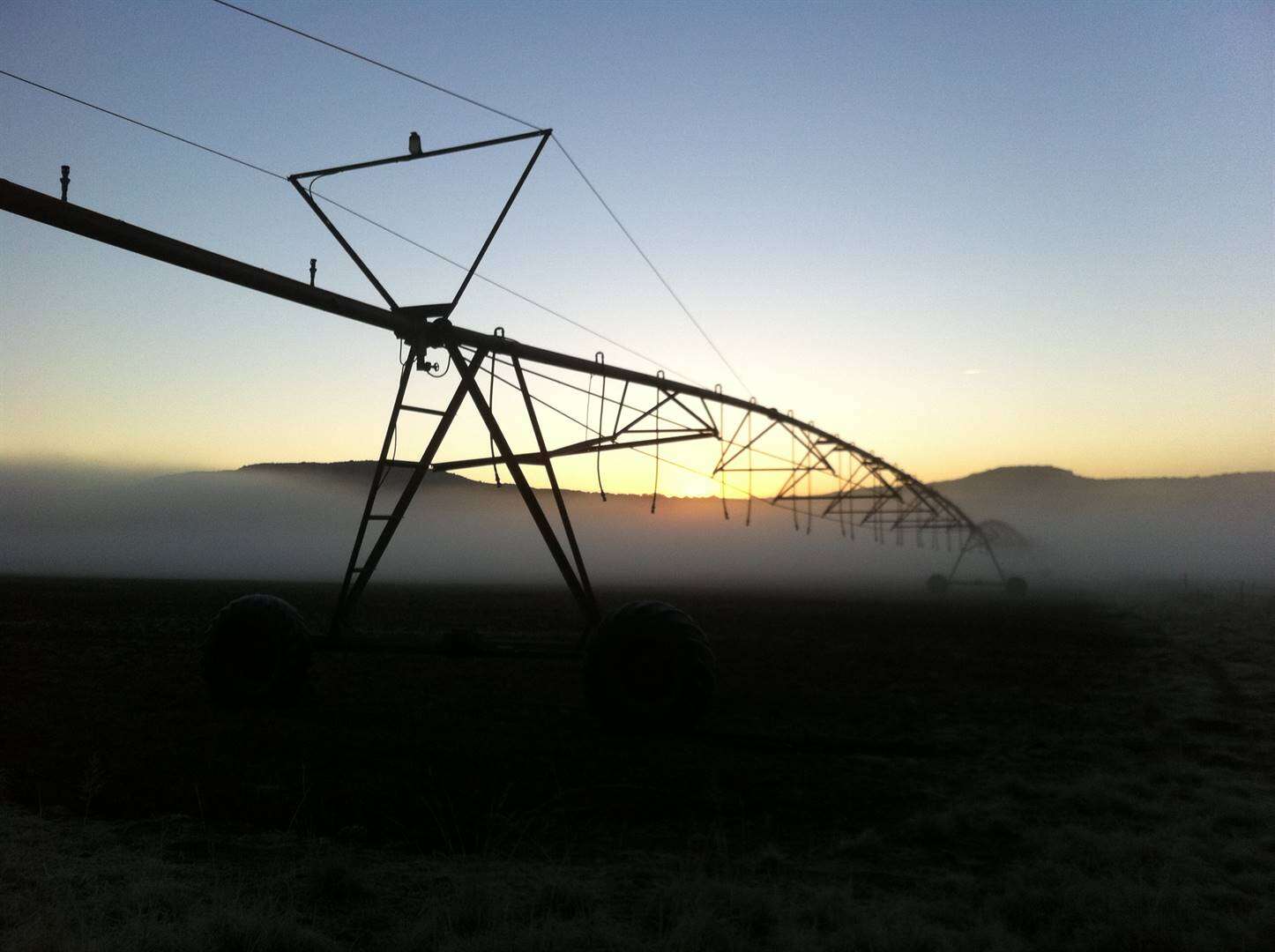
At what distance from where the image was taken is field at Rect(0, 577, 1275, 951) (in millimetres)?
5023

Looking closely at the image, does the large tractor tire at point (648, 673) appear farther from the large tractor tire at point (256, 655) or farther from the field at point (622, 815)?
the large tractor tire at point (256, 655)

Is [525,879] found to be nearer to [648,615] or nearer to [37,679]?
[648,615]

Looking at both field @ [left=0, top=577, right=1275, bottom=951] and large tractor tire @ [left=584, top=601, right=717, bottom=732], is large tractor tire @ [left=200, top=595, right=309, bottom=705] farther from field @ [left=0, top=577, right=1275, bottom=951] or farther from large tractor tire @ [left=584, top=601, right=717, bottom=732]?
large tractor tire @ [left=584, top=601, right=717, bottom=732]

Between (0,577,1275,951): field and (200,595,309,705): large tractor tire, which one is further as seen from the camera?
(200,595,309,705): large tractor tire

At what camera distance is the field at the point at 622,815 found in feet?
16.5

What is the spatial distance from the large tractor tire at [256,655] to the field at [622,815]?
1.19 feet

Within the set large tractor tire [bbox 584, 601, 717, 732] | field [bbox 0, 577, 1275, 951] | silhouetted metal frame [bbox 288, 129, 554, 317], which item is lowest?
field [bbox 0, 577, 1275, 951]

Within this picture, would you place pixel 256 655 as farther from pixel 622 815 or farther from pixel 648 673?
pixel 622 815

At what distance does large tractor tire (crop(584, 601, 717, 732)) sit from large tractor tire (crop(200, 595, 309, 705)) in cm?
434

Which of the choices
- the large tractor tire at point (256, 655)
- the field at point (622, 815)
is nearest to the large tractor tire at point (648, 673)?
the field at point (622, 815)

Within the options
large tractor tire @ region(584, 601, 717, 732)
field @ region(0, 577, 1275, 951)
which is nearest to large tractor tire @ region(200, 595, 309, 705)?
field @ region(0, 577, 1275, 951)

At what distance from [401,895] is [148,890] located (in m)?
1.53

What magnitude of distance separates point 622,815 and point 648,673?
346 cm

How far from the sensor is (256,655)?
12.1 metres
